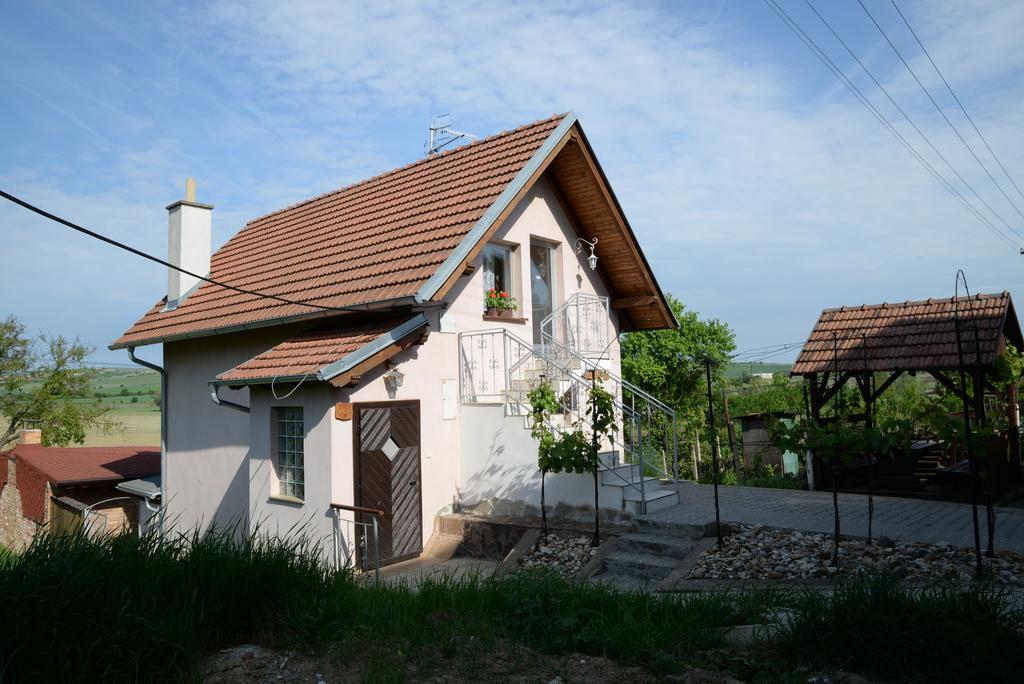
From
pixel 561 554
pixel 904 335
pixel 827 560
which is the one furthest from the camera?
pixel 904 335

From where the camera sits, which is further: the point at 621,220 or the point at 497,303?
the point at 621,220

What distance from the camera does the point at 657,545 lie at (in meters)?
9.07

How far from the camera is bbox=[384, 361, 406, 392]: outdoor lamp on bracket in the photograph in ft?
34.0

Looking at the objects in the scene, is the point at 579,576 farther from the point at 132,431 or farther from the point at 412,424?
the point at 132,431

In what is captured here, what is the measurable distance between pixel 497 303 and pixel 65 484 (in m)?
12.5

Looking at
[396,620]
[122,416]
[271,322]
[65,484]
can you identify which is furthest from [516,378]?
[122,416]

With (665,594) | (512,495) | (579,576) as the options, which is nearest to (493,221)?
(512,495)

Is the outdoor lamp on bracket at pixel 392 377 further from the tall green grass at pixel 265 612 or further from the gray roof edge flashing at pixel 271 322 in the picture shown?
the tall green grass at pixel 265 612

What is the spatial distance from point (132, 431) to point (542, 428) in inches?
1177

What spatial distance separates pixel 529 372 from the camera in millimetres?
11984

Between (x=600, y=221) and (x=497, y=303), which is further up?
(x=600, y=221)

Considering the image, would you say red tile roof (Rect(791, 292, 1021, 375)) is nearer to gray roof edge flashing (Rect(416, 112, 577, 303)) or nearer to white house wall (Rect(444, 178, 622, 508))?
white house wall (Rect(444, 178, 622, 508))

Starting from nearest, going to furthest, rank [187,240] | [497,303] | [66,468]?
[497,303]
[187,240]
[66,468]

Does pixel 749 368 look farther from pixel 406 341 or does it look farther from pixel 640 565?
pixel 640 565
